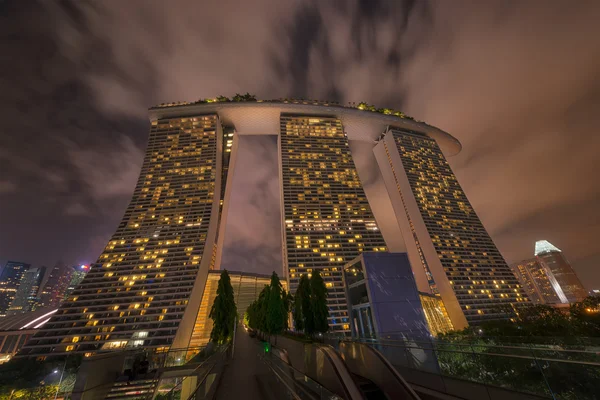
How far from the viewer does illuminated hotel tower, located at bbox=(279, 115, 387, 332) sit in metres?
85.8

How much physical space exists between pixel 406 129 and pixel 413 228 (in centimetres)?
6752

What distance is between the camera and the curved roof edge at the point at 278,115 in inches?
4683

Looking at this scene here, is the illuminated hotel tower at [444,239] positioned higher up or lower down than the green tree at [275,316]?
higher up

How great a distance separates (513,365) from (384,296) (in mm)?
42921

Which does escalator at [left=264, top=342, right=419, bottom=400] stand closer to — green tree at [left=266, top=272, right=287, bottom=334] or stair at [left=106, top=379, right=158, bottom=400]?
stair at [left=106, top=379, right=158, bottom=400]

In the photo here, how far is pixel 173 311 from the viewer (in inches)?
2589

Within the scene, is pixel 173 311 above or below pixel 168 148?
below

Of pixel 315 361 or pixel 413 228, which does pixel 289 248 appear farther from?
pixel 315 361

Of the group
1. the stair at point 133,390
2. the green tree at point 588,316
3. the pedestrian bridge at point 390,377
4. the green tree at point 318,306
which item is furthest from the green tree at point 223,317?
the green tree at point 588,316

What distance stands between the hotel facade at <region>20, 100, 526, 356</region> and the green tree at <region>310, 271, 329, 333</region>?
50.0 m

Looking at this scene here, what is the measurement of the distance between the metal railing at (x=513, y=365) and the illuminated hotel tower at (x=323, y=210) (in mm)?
69710

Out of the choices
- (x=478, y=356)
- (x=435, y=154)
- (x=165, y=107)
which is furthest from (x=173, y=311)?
(x=435, y=154)

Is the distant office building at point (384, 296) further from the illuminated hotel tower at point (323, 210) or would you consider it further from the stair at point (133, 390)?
the stair at point (133, 390)

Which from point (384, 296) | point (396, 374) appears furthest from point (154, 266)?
point (396, 374)
